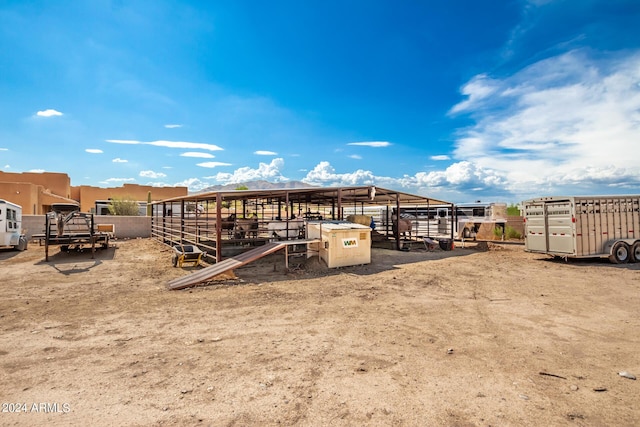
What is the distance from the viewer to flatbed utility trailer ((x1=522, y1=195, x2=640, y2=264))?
11.4 metres

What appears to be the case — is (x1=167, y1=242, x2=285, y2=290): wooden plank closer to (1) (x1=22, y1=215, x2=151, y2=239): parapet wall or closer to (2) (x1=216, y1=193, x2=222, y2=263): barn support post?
(2) (x1=216, y1=193, x2=222, y2=263): barn support post

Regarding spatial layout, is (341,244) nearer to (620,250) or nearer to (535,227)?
(535,227)

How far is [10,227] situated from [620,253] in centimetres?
2487

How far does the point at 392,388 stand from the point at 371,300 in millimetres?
3612

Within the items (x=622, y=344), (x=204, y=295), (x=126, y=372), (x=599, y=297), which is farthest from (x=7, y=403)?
(x=599, y=297)

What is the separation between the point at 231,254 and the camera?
1364 centimetres

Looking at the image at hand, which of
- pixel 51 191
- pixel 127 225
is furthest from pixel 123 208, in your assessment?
pixel 51 191

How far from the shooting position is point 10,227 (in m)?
14.9

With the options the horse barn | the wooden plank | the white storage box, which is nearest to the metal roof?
the horse barn

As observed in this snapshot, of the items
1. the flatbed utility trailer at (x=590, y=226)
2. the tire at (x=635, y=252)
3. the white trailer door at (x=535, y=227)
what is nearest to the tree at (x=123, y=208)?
the white trailer door at (x=535, y=227)

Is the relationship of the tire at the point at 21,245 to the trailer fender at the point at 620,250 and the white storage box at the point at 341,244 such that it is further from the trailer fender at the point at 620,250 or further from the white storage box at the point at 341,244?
the trailer fender at the point at 620,250

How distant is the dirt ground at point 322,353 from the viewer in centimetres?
308

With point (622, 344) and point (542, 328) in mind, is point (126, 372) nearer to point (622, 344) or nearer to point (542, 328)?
point (542, 328)

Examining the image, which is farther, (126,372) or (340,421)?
(126,372)
